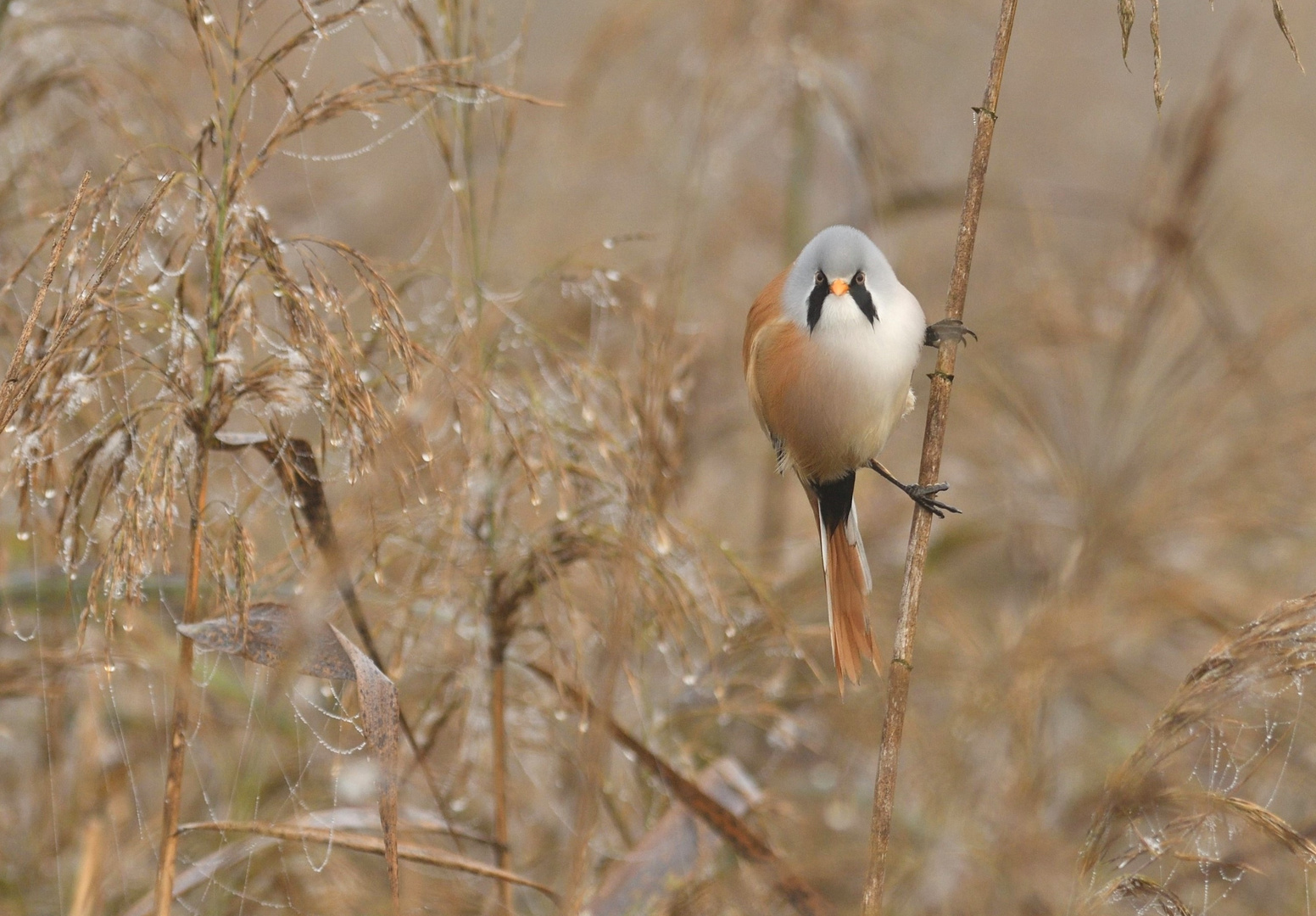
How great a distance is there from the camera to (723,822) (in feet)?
5.82

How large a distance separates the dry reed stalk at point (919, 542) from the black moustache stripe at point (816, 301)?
437 mm

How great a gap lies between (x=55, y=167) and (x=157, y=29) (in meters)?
0.56

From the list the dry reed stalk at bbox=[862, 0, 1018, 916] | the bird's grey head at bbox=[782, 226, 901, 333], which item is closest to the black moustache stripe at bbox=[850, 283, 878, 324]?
the bird's grey head at bbox=[782, 226, 901, 333]

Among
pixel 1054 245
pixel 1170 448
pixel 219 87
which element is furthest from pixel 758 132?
pixel 219 87

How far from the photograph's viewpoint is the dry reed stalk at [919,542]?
4.42ft

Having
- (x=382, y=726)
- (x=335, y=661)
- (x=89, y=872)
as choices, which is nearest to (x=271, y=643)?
(x=335, y=661)

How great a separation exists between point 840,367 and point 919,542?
0.56 metres

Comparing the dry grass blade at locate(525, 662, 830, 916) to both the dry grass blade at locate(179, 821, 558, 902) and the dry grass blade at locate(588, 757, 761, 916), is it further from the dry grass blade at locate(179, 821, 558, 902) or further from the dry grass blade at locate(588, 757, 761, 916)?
the dry grass blade at locate(179, 821, 558, 902)

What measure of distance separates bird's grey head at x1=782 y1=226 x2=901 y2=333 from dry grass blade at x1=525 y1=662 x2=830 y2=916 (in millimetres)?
687

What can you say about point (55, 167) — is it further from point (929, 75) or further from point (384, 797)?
point (929, 75)

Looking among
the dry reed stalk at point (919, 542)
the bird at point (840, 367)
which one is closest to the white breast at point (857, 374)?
the bird at point (840, 367)

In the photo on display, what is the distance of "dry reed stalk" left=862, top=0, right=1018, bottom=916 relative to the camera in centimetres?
135

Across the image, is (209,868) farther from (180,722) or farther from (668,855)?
(668,855)

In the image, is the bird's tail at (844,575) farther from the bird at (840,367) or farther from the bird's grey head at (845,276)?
the bird's grey head at (845,276)
